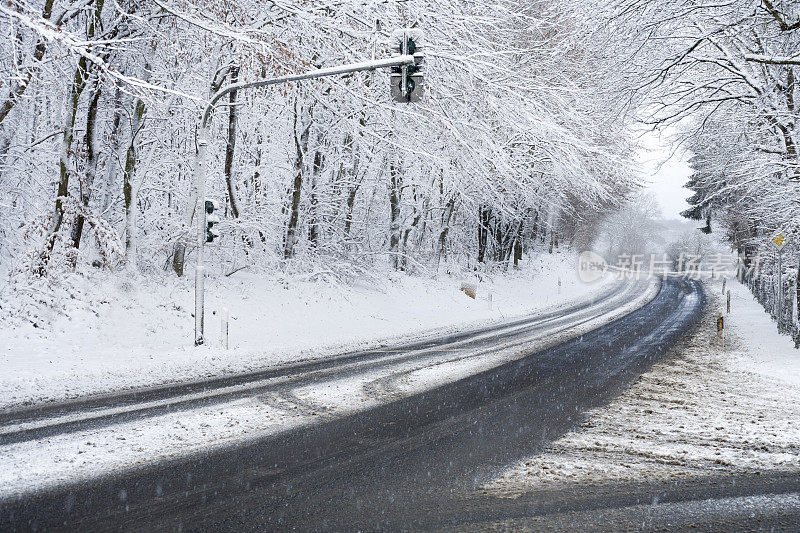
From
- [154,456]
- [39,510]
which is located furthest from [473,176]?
[39,510]

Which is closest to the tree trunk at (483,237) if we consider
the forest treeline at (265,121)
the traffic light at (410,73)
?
the forest treeline at (265,121)

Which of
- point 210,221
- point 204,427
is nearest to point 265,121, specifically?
point 210,221

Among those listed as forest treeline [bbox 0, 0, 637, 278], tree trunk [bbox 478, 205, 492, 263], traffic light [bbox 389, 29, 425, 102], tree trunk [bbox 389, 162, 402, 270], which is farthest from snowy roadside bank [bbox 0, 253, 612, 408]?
tree trunk [bbox 478, 205, 492, 263]

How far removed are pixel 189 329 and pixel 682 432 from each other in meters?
11.5

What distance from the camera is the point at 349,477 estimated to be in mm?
4820

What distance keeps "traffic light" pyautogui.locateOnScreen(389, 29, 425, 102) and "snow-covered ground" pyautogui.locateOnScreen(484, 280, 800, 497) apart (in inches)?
229

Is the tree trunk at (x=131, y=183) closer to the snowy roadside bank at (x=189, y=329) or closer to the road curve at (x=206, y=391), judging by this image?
the snowy roadside bank at (x=189, y=329)

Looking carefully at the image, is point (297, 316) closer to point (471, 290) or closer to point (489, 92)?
point (489, 92)

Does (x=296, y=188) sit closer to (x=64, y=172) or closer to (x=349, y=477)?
(x=64, y=172)

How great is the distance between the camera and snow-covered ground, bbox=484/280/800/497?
5098mm

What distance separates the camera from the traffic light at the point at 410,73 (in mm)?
9266

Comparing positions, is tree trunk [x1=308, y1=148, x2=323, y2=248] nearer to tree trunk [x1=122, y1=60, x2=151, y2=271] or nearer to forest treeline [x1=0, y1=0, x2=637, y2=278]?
forest treeline [x1=0, y1=0, x2=637, y2=278]

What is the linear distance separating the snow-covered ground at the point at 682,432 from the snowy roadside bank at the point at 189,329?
251 inches

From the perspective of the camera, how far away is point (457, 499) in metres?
4.40
